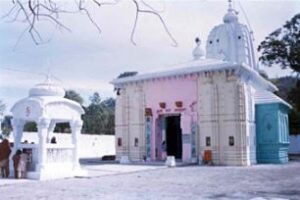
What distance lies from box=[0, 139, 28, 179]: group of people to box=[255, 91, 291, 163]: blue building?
12788mm

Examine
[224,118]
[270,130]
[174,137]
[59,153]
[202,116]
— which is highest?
[202,116]

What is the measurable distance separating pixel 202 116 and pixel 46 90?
9.40 metres

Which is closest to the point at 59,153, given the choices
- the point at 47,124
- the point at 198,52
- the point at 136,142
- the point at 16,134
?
the point at 47,124

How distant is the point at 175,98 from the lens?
2366cm

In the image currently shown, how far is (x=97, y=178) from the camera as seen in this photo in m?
14.7

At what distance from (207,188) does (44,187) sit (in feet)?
14.0

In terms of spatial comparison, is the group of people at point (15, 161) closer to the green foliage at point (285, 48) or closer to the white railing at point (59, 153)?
the white railing at point (59, 153)

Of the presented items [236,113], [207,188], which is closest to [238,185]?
[207,188]

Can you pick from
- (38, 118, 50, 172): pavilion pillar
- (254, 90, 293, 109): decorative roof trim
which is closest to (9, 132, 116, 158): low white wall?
(254, 90, 293, 109): decorative roof trim

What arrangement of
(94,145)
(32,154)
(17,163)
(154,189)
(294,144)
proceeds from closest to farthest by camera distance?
(154,189) → (17,163) → (32,154) → (94,145) → (294,144)

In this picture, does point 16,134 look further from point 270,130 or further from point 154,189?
point 270,130

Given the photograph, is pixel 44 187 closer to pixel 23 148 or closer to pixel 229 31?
pixel 23 148

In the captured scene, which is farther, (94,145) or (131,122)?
(94,145)

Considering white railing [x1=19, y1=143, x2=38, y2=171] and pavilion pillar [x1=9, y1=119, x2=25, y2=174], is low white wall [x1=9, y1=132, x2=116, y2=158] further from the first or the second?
white railing [x1=19, y1=143, x2=38, y2=171]
